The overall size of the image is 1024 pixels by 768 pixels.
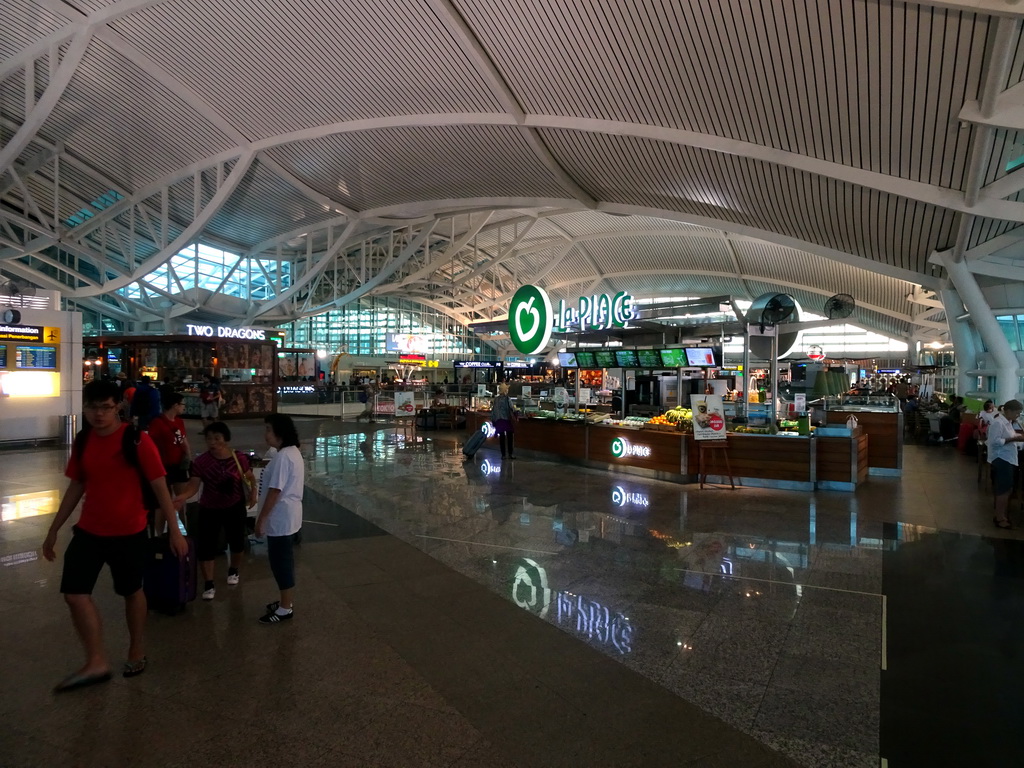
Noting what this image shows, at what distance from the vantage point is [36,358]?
13.6m

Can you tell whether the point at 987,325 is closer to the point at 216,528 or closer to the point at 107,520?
the point at 216,528

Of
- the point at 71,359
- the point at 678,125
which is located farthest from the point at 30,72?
the point at 678,125

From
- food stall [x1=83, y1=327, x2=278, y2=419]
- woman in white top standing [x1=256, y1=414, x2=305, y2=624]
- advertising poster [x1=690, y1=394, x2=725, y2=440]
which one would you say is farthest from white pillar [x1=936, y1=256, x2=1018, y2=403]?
food stall [x1=83, y1=327, x2=278, y2=419]

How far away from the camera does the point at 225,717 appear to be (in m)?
2.97

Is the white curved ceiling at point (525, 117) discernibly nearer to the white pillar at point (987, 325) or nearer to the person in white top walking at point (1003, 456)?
the white pillar at point (987, 325)

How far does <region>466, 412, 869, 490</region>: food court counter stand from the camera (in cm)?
968

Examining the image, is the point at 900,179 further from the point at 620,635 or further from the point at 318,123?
the point at 318,123

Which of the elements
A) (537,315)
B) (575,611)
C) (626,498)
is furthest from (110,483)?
(537,315)

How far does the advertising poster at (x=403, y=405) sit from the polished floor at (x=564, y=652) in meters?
13.7

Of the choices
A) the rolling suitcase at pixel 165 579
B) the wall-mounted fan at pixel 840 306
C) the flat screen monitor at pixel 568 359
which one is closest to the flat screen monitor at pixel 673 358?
the flat screen monitor at pixel 568 359

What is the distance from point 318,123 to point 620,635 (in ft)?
62.4

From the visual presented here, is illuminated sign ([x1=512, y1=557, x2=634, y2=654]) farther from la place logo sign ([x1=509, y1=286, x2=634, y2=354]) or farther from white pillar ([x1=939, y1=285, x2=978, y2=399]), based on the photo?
white pillar ([x1=939, y1=285, x2=978, y2=399])

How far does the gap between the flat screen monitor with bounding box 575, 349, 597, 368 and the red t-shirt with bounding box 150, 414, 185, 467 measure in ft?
30.1

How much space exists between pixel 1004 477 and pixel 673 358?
218 inches
